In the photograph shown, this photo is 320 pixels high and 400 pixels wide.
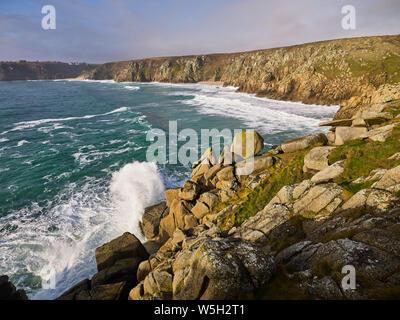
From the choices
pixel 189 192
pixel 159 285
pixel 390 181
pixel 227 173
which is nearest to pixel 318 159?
pixel 390 181

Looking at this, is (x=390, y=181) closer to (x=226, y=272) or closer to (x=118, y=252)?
(x=226, y=272)

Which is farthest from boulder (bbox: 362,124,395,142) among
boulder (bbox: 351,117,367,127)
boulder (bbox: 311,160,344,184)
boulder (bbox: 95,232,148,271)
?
boulder (bbox: 95,232,148,271)

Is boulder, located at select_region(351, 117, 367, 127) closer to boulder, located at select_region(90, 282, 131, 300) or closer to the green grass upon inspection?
the green grass

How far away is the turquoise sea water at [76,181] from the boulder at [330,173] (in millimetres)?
16331

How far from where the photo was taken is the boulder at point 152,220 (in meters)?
19.4

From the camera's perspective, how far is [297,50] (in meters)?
106

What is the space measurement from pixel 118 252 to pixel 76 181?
54.5ft

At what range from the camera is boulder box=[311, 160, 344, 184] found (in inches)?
509

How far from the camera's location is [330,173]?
1307cm

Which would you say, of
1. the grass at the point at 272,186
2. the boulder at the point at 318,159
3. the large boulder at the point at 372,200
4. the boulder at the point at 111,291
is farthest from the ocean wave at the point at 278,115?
the boulder at the point at 111,291

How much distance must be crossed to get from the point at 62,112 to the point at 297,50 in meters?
107

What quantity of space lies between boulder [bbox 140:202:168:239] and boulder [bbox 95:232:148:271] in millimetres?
3399
